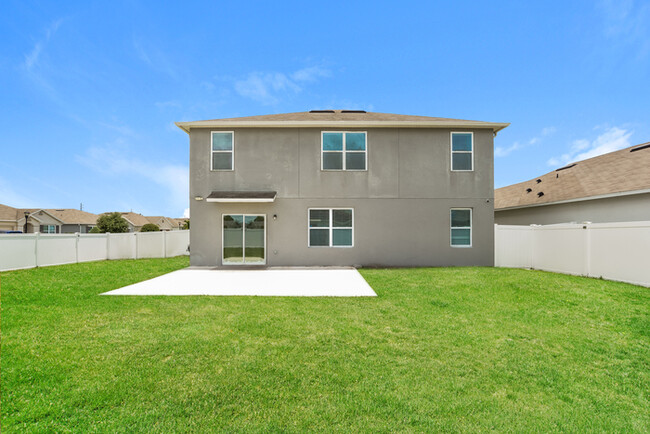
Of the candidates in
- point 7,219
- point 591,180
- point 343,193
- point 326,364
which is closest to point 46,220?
point 7,219

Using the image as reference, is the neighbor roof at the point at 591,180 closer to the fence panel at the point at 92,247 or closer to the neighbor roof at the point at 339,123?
the neighbor roof at the point at 339,123

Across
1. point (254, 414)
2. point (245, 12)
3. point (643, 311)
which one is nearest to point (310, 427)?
point (254, 414)

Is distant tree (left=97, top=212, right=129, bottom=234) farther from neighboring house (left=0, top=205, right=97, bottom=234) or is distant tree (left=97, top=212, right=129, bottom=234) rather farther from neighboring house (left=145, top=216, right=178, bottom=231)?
neighboring house (left=145, top=216, right=178, bottom=231)

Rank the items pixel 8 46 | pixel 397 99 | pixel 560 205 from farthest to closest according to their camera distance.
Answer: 1. pixel 397 99
2. pixel 560 205
3. pixel 8 46

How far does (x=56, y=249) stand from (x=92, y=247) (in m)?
1.66

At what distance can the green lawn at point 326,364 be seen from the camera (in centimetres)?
246

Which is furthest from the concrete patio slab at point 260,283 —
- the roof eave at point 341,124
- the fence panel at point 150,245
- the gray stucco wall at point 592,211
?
the gray stucco wall at point 592,211

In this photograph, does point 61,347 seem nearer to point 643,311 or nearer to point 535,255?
point 643,311

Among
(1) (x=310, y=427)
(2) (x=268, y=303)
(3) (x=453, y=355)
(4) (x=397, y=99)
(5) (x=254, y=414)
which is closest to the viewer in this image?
(1) (x=310, y=427)

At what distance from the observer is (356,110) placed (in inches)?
579

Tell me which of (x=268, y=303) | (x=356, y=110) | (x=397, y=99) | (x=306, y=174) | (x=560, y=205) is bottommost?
(x=268, y=303)

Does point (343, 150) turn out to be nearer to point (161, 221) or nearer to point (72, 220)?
point (72, 220)

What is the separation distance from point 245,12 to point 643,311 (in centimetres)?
1503

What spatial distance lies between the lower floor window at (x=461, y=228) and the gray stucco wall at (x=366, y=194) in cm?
23
